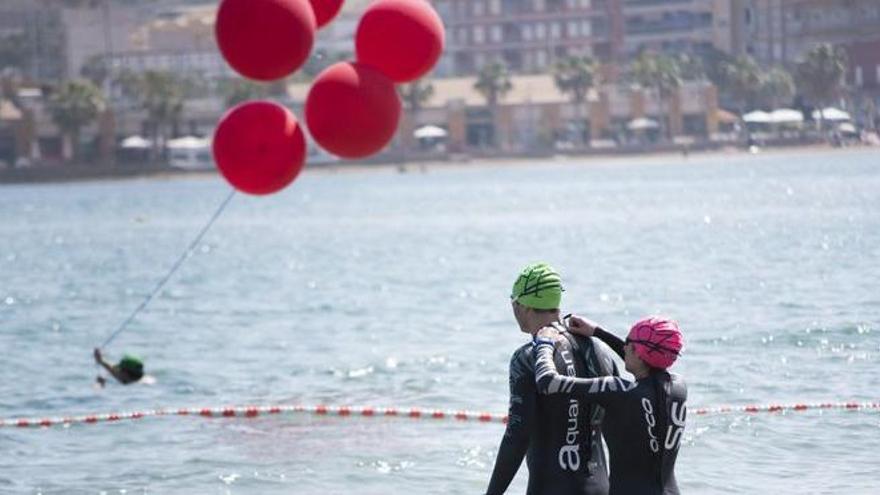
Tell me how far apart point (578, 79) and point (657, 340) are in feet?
486

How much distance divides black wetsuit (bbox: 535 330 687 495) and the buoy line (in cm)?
1005

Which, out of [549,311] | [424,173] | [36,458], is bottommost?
[424,173]

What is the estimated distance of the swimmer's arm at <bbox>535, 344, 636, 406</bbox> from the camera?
361 inches

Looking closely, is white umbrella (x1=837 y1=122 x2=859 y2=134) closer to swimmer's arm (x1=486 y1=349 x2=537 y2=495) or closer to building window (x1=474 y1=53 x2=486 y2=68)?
building window (x1=474 y1=53 x2=486 y2=68)

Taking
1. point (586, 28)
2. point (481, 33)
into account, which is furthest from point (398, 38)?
point (481, 33)

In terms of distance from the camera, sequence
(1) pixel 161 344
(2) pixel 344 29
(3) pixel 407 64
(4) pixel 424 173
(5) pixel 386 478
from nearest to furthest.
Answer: (3) pixel 407 64 < (5) pixel 386 478 < (1) pixel 161 344 < (4) pixel 424 173 < (2) pixel 344 29

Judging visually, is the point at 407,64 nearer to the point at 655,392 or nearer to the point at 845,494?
the point at 655,392

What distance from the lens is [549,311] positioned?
9430mm

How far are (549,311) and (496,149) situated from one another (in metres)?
149

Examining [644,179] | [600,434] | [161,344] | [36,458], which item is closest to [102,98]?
[644,179]

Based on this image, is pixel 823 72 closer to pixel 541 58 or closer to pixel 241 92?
pixel 241 92

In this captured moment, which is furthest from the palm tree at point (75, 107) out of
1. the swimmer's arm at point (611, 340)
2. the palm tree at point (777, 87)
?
the swimmer's arm at point (611, 340)

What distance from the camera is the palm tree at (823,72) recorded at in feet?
463

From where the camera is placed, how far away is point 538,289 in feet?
30.8
